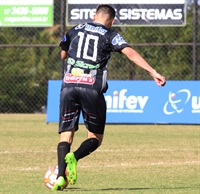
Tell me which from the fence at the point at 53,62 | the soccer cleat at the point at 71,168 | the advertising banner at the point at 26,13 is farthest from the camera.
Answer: the fence at the point at 53,62

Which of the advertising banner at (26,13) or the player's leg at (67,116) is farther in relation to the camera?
the advertising banner at (26,13)

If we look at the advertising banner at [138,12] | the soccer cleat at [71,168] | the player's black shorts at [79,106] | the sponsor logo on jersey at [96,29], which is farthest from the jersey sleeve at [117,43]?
the advertising banner at [138,12]

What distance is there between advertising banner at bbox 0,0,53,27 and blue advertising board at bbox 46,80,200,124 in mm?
4261

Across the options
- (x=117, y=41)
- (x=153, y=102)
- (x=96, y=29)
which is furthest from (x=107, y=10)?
(x=153, y=102)

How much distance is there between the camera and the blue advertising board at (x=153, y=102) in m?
17.4

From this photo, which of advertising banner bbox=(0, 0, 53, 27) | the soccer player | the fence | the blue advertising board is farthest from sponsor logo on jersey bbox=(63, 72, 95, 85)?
the fence

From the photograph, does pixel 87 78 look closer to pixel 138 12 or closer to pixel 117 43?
pixel 117 43

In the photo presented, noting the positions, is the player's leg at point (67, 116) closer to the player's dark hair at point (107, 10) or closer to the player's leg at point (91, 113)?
the player's leg at point (91, 113)

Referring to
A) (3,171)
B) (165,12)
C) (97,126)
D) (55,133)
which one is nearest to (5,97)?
(165,12)

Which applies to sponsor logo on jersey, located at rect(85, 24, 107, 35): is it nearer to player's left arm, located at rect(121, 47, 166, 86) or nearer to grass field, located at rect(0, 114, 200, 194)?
player's left arm, located at rect(121, 47, 166, 86)

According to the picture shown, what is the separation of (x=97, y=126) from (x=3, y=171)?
1989 millimetres

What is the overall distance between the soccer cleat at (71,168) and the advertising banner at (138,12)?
13564 mm

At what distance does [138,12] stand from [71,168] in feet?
45.9

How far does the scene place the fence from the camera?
2595 cm
